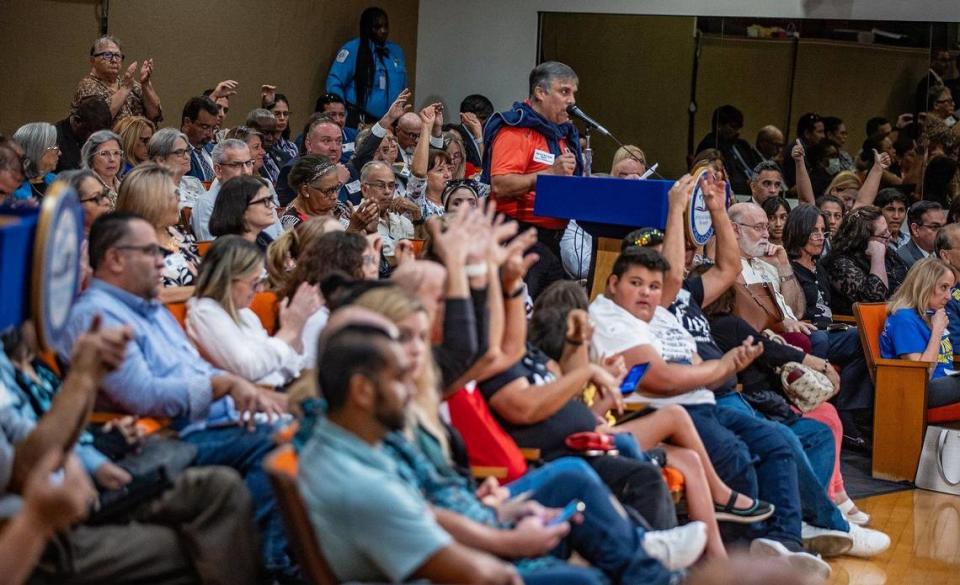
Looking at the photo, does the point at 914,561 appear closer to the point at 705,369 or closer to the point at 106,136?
the point at 705,369

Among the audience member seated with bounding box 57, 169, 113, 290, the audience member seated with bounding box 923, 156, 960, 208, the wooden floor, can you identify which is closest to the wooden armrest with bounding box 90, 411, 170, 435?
the audience member seated with bounding box 57, 169, 113, 290

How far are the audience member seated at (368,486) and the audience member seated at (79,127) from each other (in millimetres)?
4250

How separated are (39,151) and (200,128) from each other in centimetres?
125

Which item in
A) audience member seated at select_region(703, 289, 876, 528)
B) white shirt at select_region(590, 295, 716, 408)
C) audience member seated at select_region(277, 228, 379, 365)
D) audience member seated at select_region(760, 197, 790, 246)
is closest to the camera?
audience member seated at select_region(277, 228, 379, 365)

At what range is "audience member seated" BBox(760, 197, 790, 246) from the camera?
7.20 m

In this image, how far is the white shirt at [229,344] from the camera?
12.0ft

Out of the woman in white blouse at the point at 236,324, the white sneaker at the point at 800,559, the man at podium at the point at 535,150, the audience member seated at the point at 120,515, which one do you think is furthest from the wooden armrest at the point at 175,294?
the white sneaker at the point at 800,559

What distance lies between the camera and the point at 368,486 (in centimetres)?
231

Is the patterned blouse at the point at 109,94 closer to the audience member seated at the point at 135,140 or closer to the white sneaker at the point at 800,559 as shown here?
the audience member seated at the point at 135,140

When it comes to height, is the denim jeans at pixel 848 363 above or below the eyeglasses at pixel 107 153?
below

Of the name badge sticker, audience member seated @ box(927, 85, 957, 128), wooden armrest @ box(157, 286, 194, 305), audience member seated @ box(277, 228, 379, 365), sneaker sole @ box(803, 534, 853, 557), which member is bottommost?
sneaker sole @ box(803, 534, 853, 557)

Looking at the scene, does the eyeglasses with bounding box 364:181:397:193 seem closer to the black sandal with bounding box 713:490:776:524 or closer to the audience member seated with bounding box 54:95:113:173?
the audience member seated with bounding box 54:95:113:173

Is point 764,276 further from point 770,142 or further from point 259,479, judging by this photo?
point 259,479

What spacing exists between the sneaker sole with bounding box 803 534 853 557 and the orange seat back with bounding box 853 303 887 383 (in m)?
1.60
